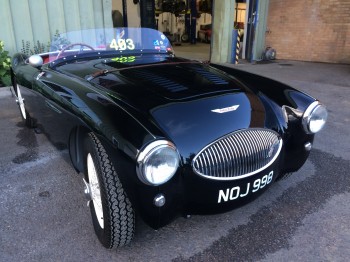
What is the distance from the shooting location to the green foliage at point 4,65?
577 centimetres

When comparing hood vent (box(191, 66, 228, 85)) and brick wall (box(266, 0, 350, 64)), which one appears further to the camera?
brick wall (box(266, 0, 350, 64))

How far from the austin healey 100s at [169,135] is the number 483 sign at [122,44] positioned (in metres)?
0.54

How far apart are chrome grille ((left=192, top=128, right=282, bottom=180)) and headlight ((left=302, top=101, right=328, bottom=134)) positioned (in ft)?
1.15

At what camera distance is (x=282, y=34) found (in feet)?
33.6

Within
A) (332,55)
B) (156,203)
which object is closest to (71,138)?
(156,203)

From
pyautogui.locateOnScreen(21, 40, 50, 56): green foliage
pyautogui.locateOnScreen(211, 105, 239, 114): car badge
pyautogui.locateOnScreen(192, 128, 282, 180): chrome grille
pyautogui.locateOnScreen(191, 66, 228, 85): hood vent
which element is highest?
pyautogui.locateOnScreen(191, 66, 228, 85): hood vent

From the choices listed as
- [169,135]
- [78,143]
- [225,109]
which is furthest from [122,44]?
[169,135]

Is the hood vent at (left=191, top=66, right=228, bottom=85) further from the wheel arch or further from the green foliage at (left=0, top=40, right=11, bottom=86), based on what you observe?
the green foliage at (left=0, top=40, right=11, bottom=86)

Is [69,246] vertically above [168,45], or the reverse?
[168,45]

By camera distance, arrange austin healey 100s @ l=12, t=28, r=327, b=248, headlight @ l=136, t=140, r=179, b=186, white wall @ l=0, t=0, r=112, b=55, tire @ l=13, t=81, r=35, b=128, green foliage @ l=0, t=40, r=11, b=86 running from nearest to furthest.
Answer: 1. headlight @ l=136, t=140, r=179, b=186
2. austin healey 100s @ l=12, t=28, r=327, b=248
3. tire @ l=13, t=81, r=35, b=128
4. green foliage @ l=0, t=40, r=11, b=86
5. white wall @ l=0, t=0, r=112, b=55

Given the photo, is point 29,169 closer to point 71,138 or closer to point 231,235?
point 71,138

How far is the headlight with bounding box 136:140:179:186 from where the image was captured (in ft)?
5.01

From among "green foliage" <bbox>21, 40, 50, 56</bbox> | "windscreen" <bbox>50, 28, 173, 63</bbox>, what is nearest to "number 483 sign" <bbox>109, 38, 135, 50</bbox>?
"windscreen" <bbox>50, 28, 173, 63</bbox>

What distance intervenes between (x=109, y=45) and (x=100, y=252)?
1990mm
